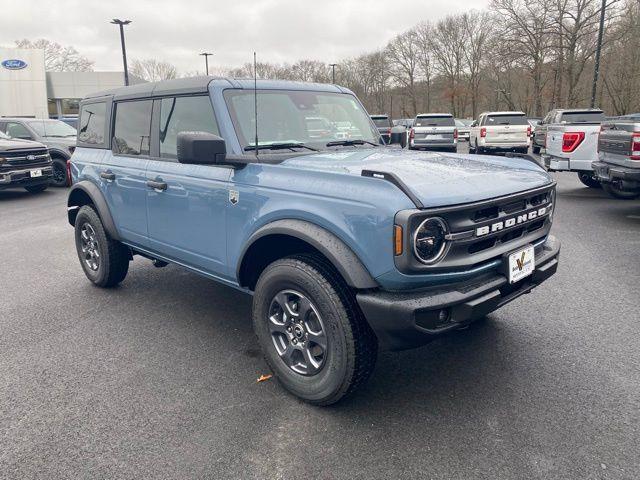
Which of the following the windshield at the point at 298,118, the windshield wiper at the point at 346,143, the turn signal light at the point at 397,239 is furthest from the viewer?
the windshield wiper at the point at 346,143

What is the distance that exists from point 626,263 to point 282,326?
4526mm

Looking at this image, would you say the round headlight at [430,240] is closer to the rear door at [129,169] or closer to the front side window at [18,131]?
the rear door at [129,169]

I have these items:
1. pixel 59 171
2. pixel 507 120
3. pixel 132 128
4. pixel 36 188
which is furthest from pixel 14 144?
pixel 507 120

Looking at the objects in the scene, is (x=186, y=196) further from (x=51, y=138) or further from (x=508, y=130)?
(x=508, y=130)

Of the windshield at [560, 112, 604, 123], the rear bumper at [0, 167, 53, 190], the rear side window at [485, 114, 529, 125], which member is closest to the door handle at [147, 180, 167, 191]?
the rear bumper at [0, 167, 53, 190]

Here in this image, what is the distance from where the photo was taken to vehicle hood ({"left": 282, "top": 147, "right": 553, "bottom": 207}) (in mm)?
2570

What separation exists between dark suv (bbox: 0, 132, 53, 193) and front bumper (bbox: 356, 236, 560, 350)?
11.3 m

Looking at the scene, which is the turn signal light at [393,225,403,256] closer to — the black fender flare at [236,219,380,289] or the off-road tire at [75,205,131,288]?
the black fender flare at [236,219,380,289]

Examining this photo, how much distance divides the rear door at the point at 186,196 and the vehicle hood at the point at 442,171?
649 mm

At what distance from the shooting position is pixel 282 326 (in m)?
3.07

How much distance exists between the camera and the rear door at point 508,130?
18375 millimetres

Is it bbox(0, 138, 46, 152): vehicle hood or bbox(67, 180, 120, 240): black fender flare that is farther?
bbox(0, 138, 46, 152): vehicle hood

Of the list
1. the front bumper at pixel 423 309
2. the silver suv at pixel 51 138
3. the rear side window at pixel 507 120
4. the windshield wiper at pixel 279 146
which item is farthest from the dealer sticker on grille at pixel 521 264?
the rear side window at pixel 507 120

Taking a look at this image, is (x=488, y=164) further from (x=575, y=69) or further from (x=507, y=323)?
(x=575, y=69)
